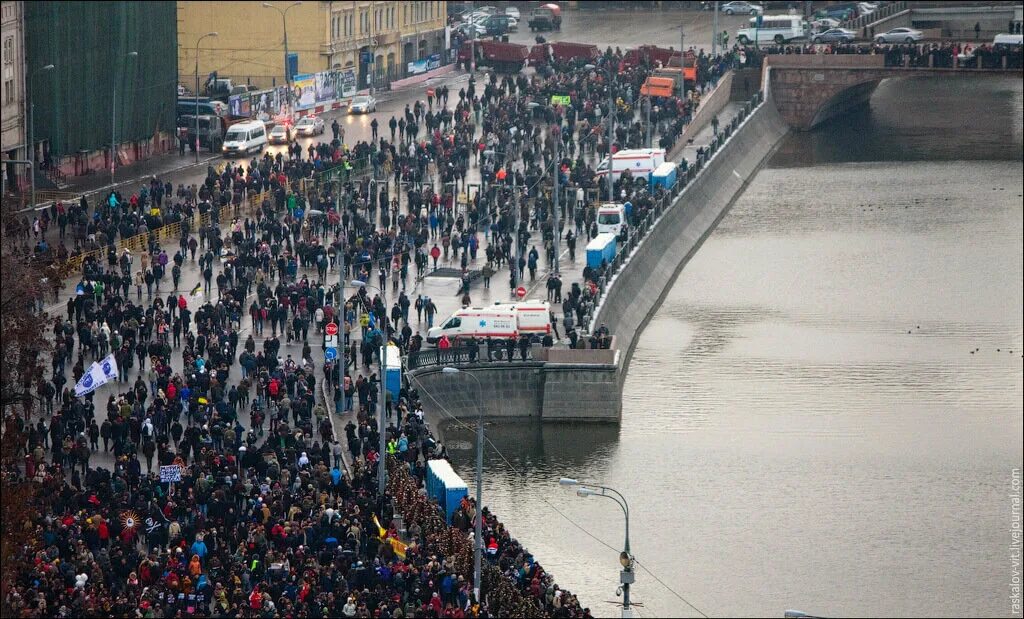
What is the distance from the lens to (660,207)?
90.5 m

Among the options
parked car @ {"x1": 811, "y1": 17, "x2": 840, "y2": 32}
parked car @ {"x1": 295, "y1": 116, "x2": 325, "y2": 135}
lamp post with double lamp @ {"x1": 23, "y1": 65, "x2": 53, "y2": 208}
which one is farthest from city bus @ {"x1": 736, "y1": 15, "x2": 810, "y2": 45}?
lamp post with double lamp @ {"x1": 23, "y1": 65, "x2": 53, "y2": 208}

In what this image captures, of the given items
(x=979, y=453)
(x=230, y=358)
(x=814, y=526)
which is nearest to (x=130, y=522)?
(x=230, y=358)

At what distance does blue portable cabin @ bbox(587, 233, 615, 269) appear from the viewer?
79.4 metres

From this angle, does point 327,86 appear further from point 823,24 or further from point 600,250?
point 823,24

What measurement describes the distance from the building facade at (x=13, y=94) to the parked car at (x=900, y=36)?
5731 cm

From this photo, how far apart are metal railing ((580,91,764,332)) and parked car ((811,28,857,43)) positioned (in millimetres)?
14147

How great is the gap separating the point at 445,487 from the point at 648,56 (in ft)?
229

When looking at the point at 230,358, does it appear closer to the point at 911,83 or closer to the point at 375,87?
the point at 375,87

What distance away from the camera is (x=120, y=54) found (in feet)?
313

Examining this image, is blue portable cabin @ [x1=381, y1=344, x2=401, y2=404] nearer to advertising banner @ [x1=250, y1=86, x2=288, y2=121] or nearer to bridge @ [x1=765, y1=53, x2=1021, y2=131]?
advertising banner @ [x1=250, y1=86, x2=288, y2=121]

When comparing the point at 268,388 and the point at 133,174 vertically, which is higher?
the point at 133,174

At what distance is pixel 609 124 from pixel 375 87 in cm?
2444

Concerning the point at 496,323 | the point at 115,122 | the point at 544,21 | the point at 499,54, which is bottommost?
the point at 496,323

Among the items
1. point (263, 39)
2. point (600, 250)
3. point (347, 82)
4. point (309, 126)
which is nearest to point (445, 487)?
point (600, 250)
